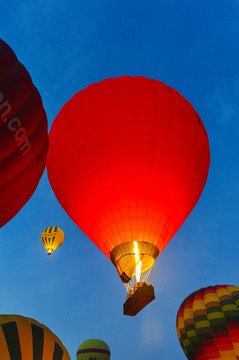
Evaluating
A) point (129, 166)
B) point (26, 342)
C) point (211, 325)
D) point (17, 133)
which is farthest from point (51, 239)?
point (17, 133)

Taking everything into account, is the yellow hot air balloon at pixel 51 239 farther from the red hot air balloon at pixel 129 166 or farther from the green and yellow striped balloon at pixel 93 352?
the red hot air balloon at pixel 129 166

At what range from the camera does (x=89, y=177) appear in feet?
34.9

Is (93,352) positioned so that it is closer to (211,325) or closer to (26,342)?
(211,325)

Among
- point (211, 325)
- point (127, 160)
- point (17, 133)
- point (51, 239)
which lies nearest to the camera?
point (17, 133)

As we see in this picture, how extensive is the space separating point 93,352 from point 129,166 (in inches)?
523

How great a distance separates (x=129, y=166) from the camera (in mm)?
10430

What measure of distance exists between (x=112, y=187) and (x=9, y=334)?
4.62 meters

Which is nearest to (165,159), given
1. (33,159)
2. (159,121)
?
(159,121)

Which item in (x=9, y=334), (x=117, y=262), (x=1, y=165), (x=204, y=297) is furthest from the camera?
(x=204, y=297)

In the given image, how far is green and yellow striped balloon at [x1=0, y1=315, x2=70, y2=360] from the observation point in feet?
26.0

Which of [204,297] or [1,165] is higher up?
[204,297]

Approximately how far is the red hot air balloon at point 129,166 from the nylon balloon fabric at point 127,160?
0.09ft

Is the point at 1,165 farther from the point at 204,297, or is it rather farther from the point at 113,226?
the point at 204,297

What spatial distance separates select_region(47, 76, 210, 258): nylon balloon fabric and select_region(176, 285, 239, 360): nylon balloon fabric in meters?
3.80
